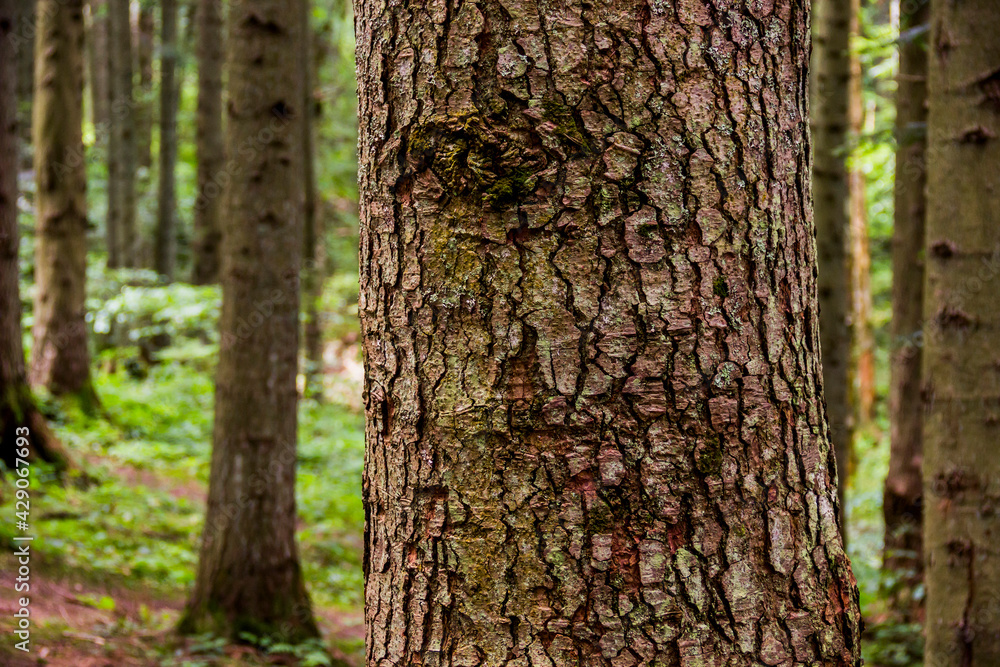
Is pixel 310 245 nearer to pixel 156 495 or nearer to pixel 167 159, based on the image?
pixel 167 159

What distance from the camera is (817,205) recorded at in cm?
756

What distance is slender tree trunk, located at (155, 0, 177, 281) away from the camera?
16.1 meters

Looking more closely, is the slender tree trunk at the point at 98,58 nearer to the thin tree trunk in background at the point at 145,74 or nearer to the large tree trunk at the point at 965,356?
the thin tree trunk in background at the point at 145,74

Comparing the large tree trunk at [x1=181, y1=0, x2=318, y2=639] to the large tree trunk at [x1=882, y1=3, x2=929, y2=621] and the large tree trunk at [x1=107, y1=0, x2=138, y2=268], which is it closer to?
the large tree trunk at [x1=882, y1=3, x2=929, y2=621]

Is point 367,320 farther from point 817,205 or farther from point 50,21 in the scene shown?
point 50,21

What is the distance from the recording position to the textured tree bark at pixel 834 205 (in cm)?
725

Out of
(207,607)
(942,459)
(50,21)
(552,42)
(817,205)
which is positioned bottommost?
(207,607)

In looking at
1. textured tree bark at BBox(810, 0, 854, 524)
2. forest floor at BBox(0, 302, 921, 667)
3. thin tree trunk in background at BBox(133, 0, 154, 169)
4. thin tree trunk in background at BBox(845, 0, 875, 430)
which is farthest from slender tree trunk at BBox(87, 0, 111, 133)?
textured tree bark at BBox(810, 0, 854, 524)

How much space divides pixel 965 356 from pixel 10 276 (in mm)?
6981

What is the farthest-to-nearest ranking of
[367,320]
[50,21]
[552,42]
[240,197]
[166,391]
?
[166,391], [50,21], [240,197], [367,320], [552,42]

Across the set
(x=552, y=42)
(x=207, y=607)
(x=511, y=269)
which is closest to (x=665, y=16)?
(x=552, y=42)

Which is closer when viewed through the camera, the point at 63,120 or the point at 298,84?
the point at 298,84

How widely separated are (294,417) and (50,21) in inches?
270

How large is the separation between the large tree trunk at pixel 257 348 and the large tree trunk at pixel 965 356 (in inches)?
149
